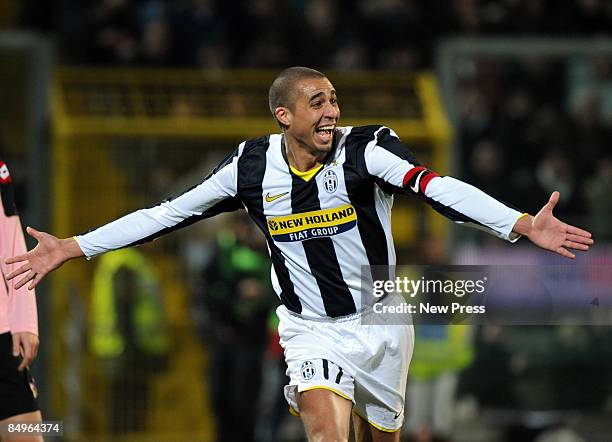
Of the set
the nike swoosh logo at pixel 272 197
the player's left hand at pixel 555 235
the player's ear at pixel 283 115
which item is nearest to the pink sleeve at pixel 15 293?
the nike swoosh logo at pixel 272 197

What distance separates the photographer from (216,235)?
10719 mm

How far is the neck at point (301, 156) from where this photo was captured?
19.6 feet

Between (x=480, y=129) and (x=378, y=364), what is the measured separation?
A: 18.8ft

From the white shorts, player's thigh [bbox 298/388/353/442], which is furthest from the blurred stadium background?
player's thigh [bbox 298/388/353/442]

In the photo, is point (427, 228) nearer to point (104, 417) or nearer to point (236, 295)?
point (236, 295)

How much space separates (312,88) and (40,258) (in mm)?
1498

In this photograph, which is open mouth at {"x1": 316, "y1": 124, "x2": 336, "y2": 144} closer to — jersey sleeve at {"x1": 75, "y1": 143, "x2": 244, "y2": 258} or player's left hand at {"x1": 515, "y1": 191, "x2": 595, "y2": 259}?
jersey sleeve at {"x1": 75, "y1": 143, "x2": 244, "y2": 258}

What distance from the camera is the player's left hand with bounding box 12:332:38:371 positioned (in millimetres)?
5934

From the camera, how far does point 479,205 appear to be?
17.7 feet

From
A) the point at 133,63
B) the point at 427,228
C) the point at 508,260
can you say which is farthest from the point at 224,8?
the point at 508,260

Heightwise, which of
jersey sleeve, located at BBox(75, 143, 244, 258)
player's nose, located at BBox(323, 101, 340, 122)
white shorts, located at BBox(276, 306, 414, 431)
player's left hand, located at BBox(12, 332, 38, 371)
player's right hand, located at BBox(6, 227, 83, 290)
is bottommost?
white shorts, located at BBox(276, 306, 414, 431)

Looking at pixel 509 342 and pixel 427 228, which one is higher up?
pixel 427 228

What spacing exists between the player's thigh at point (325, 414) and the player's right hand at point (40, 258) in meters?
1.30

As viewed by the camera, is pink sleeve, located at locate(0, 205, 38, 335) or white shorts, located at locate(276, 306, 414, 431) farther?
pink sleeve, located at locate(0, 205, 38, 335)
